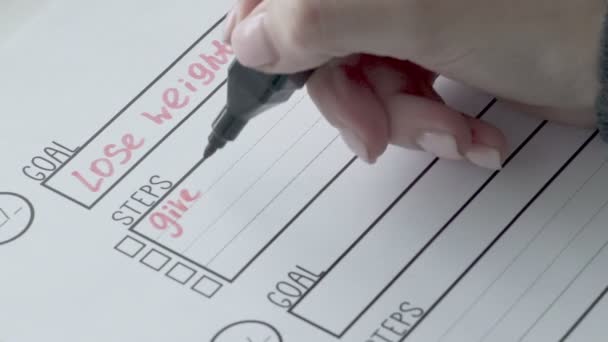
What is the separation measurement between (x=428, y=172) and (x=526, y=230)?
8 cm

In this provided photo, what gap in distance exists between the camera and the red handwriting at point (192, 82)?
2.31ft

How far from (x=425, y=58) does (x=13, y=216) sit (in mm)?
294

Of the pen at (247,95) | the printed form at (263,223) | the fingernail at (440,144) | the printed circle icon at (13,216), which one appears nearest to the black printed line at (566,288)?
the printed form at (263,223)

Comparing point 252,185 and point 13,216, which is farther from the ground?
point 252,185

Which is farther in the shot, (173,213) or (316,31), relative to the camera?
(173,213)

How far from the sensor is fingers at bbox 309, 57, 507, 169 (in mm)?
621

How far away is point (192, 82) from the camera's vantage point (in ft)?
2.36

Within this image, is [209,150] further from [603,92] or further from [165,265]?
[603,92]

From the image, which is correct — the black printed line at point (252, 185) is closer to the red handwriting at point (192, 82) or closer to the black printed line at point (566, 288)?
the red handwriting at point (192, 82)

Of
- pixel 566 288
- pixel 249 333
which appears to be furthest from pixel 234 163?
pixel 566 288

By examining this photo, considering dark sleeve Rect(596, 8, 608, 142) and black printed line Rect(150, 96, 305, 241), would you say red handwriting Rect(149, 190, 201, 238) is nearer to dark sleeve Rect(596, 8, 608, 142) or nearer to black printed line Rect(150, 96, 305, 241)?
black printed line Rect(150, 96, 305, 241)

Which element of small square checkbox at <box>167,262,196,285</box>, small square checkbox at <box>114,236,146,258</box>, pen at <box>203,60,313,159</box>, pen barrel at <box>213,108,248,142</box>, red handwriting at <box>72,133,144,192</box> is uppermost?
pen at <box>203,60,313,159</box>

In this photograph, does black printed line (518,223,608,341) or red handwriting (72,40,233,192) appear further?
red handwriting (72,40,233,192)

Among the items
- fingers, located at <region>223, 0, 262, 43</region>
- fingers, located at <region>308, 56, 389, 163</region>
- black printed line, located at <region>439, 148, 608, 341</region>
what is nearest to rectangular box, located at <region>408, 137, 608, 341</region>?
black printed line, located at <region>439, 148, 608, 341</region>
